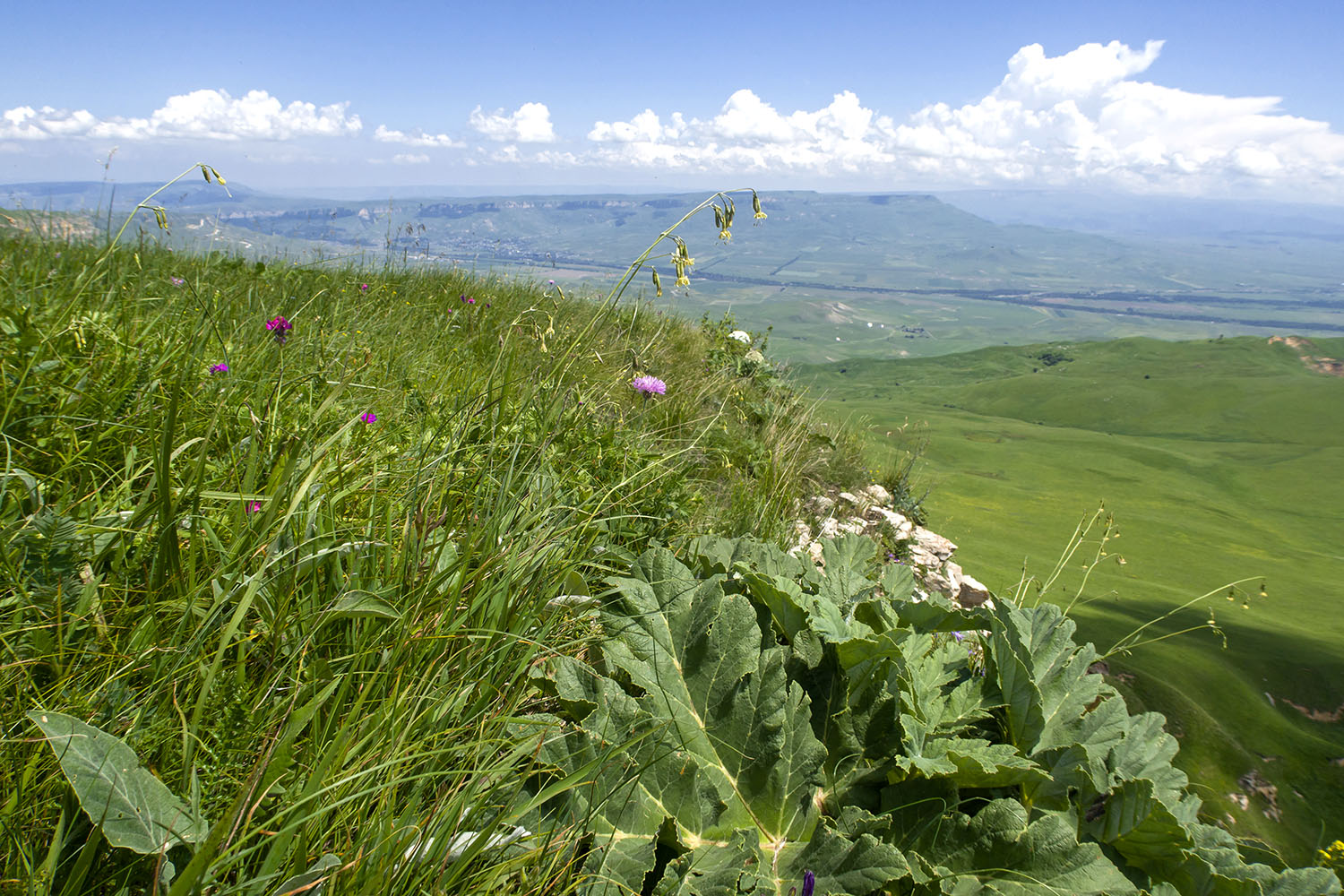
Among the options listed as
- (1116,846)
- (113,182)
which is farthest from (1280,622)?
(113,182)

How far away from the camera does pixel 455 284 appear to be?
795cm

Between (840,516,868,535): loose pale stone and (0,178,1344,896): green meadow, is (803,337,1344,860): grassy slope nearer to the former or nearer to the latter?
(0,178,1344,896): green meadow

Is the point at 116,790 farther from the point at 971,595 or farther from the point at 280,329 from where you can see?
the point at 971,595

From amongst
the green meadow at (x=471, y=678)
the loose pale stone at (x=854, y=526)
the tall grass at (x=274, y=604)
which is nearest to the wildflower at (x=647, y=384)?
the green meadow at (x=471, y=678)

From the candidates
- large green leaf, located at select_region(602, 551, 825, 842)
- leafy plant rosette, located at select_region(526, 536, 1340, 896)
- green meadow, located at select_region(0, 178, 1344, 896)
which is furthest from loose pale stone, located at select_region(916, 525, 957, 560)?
large green leaf, located at select_region(602, 551, 825, 842)

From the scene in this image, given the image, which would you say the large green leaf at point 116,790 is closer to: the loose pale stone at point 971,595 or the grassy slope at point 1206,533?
the grassy slope at point 1206,533

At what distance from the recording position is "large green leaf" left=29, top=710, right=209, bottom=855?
1.09m

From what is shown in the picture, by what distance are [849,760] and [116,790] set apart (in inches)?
67.0

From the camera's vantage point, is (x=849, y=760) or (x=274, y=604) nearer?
(x=274, y=604)

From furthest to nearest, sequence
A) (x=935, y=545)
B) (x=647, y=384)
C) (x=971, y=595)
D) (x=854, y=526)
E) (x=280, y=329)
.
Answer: (x=935, y=545)
(x=971, y=595)
(x=854, y=526)
(x=647, y=384)
(x=280, y=329)

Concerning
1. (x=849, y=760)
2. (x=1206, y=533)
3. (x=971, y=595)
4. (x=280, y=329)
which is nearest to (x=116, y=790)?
(x=849, y=760)


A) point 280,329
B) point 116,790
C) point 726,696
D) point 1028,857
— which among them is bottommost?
point 1028,857

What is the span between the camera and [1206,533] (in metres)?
25.4

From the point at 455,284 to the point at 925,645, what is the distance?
7.09 metres
